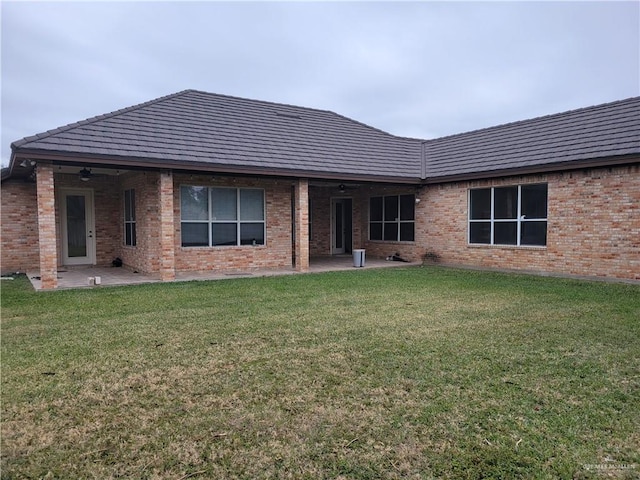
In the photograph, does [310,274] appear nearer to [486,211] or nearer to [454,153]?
[486,211]

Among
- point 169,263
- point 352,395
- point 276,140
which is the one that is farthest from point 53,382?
point 276,140

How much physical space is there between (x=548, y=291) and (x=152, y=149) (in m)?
9.58

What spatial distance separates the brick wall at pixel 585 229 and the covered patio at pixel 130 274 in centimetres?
363

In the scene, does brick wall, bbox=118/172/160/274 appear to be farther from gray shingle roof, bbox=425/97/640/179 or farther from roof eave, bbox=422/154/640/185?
gray shingle roof, bbox=425/97/640/179

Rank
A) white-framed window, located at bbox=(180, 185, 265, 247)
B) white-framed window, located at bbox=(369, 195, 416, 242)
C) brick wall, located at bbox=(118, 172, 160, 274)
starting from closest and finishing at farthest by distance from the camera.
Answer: brick wall, located at bbox=(118, 172, 160, 274), white-framed window, located at bbox=(180, 185, 265, 247), white-framed window, located at bbox=(369, 195, 416, 242)

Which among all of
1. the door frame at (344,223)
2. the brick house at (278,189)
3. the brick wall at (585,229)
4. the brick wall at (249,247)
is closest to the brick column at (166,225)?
the brick house at (278,189)

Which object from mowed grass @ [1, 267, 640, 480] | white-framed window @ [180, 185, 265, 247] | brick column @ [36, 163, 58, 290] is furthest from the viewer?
white-framed window @ [180, 185, 265, 247]

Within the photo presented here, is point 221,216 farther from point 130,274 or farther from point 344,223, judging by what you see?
point 344,223

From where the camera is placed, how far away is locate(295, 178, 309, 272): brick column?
1259 centimetres

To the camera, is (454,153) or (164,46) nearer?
(454,153)

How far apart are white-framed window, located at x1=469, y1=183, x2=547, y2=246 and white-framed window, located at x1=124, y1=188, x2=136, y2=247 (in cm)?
1032

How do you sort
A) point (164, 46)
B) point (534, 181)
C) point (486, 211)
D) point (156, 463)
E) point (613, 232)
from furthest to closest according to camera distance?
point (164, 46) < point (486, 211) < point (534, 181) < point (613, 232) < point (156, 463)

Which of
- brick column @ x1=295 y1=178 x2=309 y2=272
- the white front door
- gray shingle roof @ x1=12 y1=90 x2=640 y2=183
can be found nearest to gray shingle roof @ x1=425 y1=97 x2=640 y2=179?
gray shingle roof @ x1=12 y1=90 x2=640 y2=183

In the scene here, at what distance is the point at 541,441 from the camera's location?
116 inches
